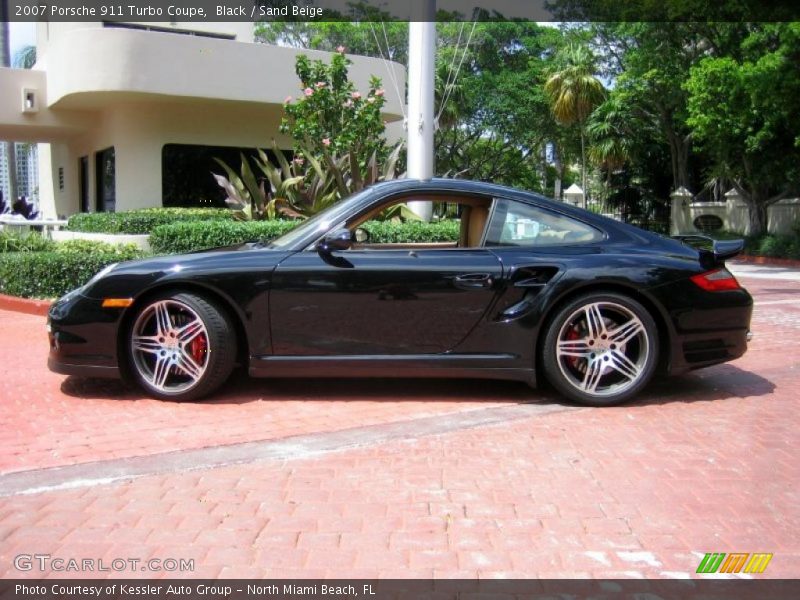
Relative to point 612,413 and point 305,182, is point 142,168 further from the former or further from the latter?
point 612,413

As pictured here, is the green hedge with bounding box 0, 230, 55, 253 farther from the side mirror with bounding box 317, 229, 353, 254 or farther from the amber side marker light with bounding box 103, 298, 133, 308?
the side mirror with bounding box 317, 229, 353, 254

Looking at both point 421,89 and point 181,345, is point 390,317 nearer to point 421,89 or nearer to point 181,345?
point 181,345

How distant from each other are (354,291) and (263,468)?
1.37 meters

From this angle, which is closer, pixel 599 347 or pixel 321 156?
pixel 599 347

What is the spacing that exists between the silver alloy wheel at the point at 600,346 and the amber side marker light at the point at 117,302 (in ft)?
8.81

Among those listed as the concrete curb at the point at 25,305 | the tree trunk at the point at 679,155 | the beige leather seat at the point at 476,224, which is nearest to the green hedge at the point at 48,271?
the concrete curb at the point at 25,305

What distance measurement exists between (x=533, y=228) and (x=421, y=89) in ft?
21.3

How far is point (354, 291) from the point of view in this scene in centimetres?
488

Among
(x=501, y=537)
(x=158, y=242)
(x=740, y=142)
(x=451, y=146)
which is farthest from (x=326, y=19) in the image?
(x=501, y=537)

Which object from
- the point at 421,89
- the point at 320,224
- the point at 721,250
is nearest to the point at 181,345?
the point at 320,224

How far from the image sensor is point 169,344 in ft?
16.1

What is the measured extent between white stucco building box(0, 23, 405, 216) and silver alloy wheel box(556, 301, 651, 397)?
1147 cm

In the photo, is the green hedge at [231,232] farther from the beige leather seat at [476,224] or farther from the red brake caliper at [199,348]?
the red brake caliper at [199,348]

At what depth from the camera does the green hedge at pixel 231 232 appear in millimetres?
9328
